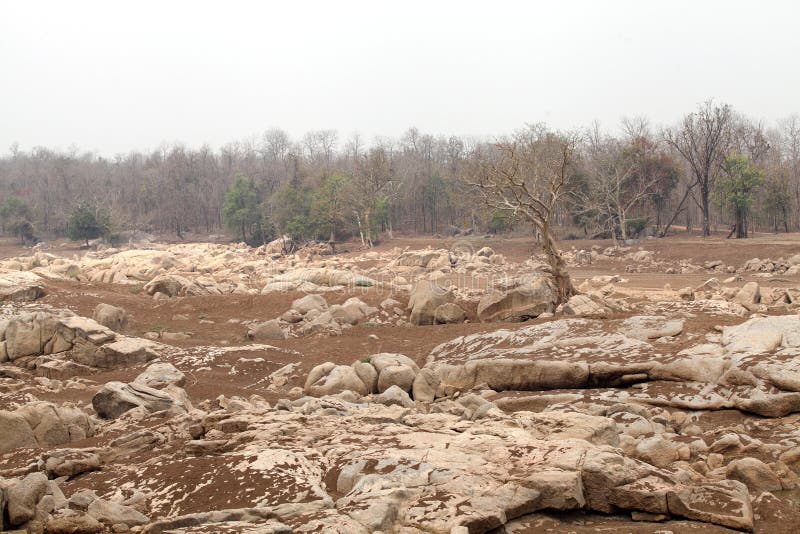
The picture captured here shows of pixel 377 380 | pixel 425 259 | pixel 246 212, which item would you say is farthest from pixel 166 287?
pixel 246 212

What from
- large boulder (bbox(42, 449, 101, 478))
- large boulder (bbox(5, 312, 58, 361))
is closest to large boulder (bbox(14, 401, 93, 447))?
large boulder (bbox(42, 449, 101, 478))

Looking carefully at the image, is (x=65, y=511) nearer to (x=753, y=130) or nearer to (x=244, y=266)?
(x=244, y=266)

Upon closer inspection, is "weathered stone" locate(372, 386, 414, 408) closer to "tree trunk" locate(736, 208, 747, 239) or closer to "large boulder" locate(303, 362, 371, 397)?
"large boulder" locate(303, 362, 371, 397)

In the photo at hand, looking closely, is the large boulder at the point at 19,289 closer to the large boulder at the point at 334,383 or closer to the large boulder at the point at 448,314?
the large boulder at the point at 334,383

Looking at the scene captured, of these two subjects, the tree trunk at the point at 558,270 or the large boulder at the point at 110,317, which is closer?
the large boulder at the point at 110,317

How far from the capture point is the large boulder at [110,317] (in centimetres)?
1532

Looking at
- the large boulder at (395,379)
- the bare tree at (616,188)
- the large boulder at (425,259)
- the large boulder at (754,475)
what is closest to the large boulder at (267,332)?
the large boulder at (395,379)

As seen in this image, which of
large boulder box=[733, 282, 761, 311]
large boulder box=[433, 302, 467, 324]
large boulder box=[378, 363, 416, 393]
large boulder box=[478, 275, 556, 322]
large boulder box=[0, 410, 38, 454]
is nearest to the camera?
large boulder box=[0, 410, 38, 454]

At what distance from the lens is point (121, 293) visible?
20.7m

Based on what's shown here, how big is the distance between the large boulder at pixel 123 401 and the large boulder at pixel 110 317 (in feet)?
24.3

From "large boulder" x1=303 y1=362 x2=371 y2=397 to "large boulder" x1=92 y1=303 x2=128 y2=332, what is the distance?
688 centimetres

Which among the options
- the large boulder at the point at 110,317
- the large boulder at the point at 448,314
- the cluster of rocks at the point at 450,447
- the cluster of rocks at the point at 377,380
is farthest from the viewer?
the large boulder at the point at 448,314

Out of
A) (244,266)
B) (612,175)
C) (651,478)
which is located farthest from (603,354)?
(612,175)

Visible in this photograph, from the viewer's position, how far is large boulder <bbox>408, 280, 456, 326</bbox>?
16078 mm
